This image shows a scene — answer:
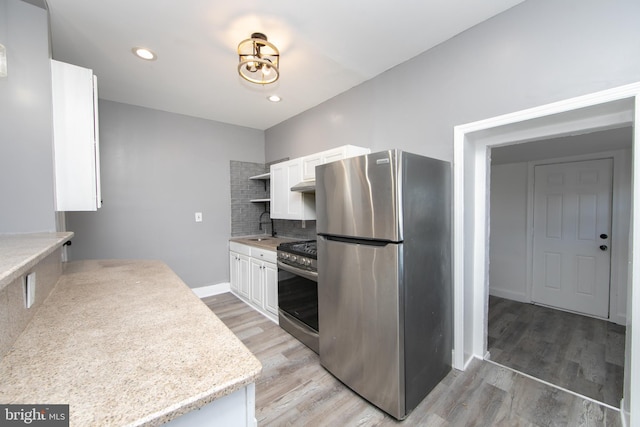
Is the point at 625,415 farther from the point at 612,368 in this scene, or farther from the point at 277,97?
the point at 277,97

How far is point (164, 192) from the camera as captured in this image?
3426 mm

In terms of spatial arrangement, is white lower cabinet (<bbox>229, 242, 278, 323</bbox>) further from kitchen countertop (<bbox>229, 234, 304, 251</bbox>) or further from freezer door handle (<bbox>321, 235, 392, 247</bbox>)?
freezer door handle (<bbox>321, 235, 392, 247</bbox>)

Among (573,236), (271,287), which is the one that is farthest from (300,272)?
(573,236)

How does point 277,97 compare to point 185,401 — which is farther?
point 277,97

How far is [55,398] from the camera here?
58 cm

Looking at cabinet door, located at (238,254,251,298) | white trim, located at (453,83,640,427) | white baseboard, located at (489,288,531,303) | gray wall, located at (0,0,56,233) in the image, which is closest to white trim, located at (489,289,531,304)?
white baseboard, located at (489,288,531,303)

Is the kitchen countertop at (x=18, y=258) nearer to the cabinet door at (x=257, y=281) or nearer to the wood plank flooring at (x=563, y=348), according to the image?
the cabinet door at (x=257, y=281)

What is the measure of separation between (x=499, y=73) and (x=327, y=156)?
151 centimetres

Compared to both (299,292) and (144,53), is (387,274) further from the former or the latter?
(144,53)

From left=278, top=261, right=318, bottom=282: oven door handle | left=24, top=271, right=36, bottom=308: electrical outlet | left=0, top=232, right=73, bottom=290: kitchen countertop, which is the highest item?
left=0, top=232, right=73, bottom=290: kitchen countertop

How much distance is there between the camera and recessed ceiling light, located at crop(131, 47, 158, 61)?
2088 millimetres

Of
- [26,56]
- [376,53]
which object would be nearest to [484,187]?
[376,53]

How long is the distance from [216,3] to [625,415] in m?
3.48

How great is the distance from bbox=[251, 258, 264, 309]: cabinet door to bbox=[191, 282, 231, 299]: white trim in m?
0.79
